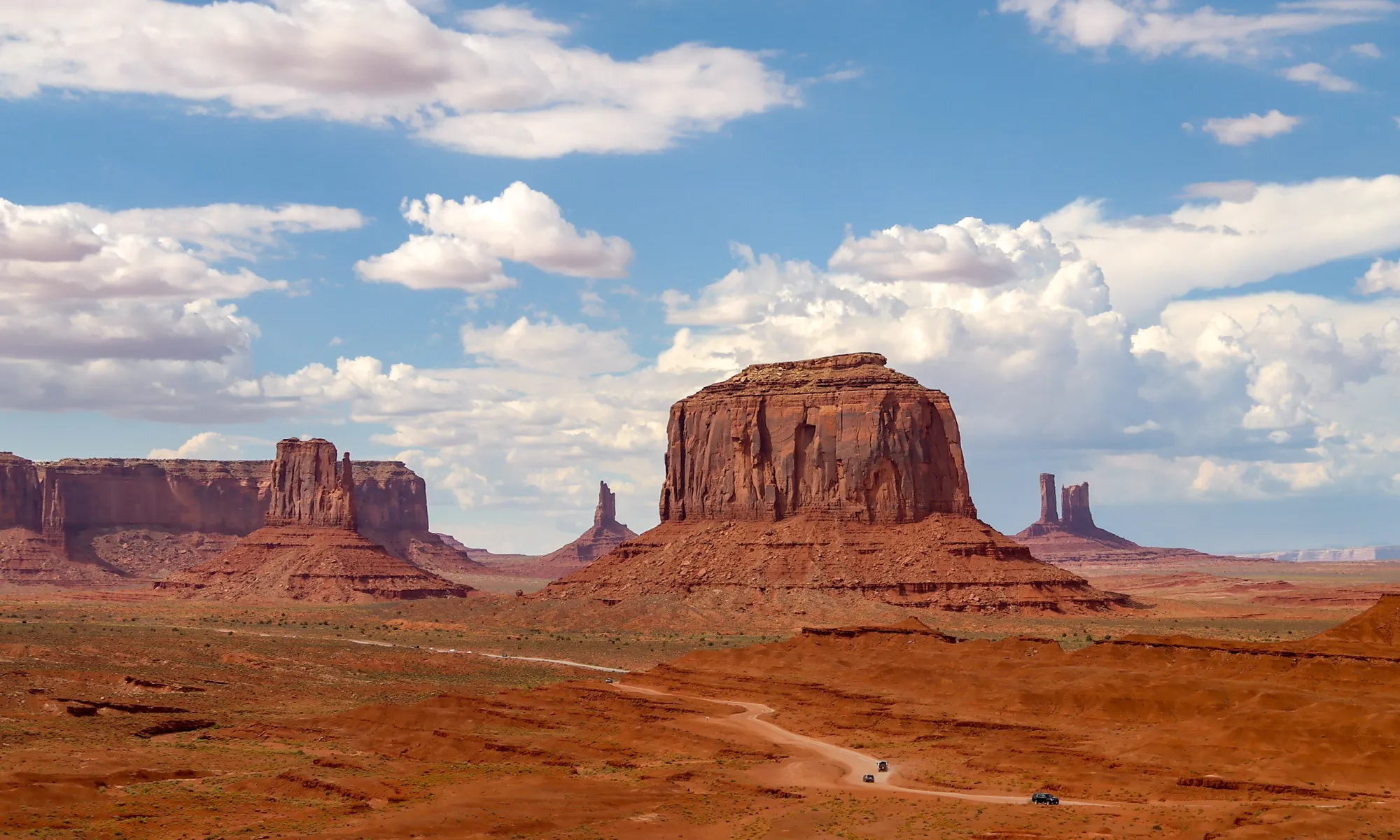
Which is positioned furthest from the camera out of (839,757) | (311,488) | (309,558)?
(311,488)

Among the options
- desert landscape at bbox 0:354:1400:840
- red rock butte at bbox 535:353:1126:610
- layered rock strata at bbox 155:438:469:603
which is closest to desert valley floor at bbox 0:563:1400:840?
desert landscape at bbox 0:354:1400:840

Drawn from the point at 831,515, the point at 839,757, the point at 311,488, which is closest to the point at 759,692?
the point at 839,757

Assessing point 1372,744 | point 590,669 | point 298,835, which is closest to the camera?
point 298,835

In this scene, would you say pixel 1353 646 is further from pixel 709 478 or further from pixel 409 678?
pixel 709 478

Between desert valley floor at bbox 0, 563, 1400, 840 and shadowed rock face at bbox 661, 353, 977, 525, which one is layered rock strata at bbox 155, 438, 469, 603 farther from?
desert valley floor at bbox 0, 563, 1400, 840

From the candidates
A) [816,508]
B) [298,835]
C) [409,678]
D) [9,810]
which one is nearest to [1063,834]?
[298,835]

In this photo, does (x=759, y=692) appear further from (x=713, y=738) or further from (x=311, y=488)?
(x=311, y=488)

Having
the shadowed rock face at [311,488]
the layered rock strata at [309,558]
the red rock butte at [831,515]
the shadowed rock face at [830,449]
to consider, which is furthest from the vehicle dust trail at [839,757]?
the shadowed rock face at [311,488]
